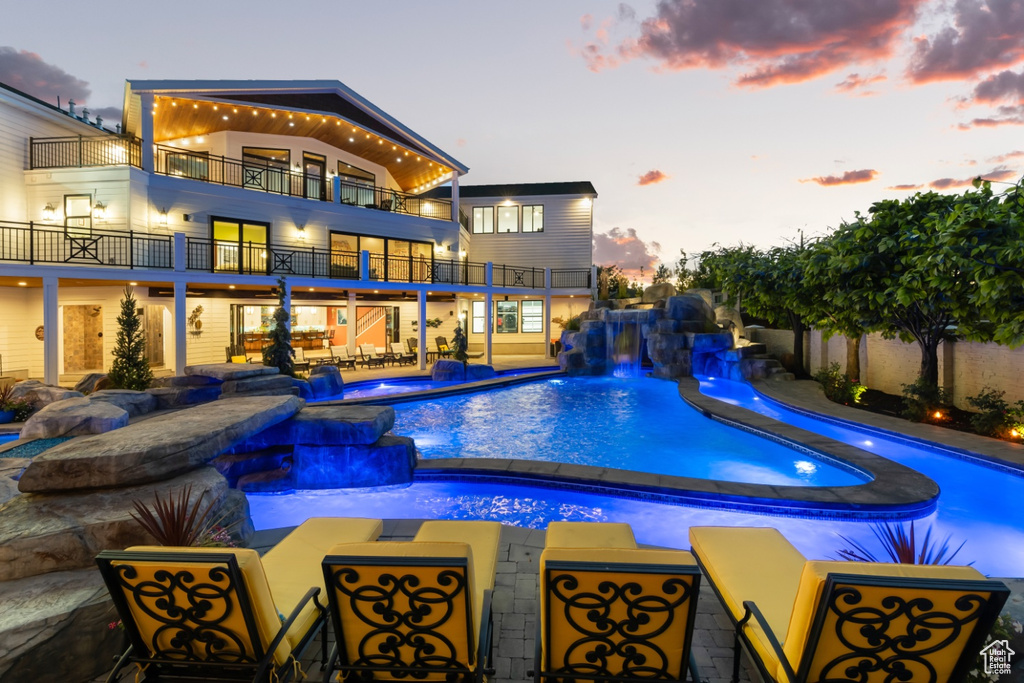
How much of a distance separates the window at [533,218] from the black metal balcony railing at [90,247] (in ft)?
49.5

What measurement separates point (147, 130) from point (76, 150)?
261 cm

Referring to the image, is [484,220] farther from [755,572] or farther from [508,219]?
[755,572]

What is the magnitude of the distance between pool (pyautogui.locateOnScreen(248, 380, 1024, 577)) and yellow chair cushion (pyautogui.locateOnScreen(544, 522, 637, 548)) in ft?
6.05

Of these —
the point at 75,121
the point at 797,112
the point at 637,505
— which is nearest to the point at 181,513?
the point at 637,505

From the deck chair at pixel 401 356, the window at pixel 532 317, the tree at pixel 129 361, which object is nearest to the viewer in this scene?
the tree at pixel 129 361

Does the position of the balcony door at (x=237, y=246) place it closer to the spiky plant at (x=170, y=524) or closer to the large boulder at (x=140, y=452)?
the large boulder at (x=140, y=452)

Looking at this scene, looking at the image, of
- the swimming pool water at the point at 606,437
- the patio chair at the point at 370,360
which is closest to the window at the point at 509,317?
the patio chair at the point at 370,360

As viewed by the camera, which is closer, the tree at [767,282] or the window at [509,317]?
the tree at [767,282]

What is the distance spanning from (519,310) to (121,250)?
15.8 metres

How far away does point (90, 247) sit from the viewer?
42.4 feet

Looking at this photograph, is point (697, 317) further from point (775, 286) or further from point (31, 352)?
point (31, 352)

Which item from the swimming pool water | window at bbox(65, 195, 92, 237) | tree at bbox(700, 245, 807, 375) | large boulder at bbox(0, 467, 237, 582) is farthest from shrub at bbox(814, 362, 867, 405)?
window at bbox(65, 195, 92, 237)

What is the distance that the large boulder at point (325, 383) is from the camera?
12383 millimetres

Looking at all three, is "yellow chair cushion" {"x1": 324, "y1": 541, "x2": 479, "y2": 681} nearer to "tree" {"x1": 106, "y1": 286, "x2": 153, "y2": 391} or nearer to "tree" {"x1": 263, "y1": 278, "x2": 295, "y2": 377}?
"tree" {"x1": 106, "y1": 286, "x2": 153, "y2": 391}
